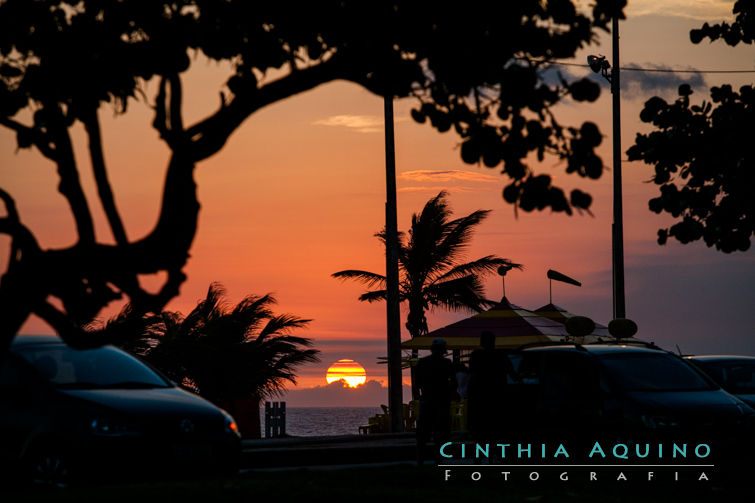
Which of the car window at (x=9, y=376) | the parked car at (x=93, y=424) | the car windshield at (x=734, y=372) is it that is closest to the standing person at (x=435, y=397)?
the parked car at (x=93, y=424)

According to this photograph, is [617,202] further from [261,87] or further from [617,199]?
[261,87]

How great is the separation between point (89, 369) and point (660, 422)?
22.4 ft

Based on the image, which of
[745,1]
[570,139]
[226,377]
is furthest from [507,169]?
[226,377]

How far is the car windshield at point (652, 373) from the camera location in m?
15.3

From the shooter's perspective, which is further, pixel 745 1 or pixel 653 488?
pixel 745 1

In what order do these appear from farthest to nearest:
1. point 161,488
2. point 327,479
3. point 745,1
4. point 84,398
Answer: point 745,1
point 327,479
point 84,398
point 161,488

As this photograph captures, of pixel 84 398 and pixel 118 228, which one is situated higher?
pixel 118 228

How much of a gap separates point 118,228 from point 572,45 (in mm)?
4203

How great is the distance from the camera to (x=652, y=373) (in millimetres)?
15727

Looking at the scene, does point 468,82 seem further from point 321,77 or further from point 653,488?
point 653,488

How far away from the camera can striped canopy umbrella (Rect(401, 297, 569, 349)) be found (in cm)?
2978

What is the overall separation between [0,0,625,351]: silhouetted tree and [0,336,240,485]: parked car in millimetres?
970

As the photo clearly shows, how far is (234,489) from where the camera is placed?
10570 mm

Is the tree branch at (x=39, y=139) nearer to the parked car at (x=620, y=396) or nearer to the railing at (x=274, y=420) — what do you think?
the parked car at (x=620, y=396)
